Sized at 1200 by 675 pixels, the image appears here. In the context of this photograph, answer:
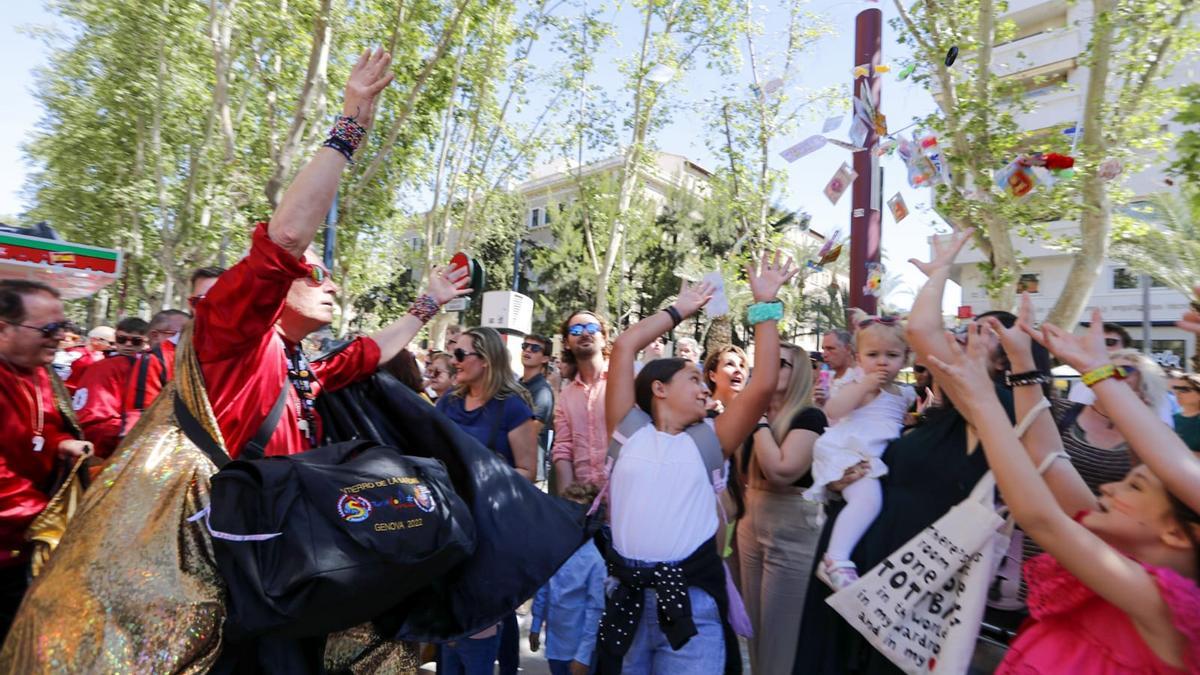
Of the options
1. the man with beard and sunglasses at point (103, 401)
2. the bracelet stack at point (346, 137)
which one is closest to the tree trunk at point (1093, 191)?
the bracelet stack at point (346, 137)

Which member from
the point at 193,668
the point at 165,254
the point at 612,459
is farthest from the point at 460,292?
the point at 165,254

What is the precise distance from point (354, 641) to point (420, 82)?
11.7 m

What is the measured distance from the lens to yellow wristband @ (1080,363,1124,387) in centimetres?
209

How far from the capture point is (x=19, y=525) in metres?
2.89

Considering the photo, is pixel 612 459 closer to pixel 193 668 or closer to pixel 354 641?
pixel 354 641

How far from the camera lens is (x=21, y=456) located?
2973 mm

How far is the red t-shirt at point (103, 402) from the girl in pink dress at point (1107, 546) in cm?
425

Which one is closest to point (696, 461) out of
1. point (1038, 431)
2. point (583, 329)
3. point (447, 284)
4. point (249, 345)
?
point (1038, 431)

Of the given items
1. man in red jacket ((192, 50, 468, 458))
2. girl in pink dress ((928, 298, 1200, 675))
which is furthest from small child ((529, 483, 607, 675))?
girl in pink dress ((928, 298, 1200, 675))

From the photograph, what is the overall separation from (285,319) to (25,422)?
149 cm

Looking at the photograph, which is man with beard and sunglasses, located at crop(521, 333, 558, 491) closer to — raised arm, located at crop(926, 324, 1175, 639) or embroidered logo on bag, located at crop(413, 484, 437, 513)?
embroidered logo on bag, located at crop(413, 484, 437, 513)

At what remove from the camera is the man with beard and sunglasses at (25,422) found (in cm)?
289

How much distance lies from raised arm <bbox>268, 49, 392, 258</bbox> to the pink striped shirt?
3097 mm

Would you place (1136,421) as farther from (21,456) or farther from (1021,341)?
(21,456)
